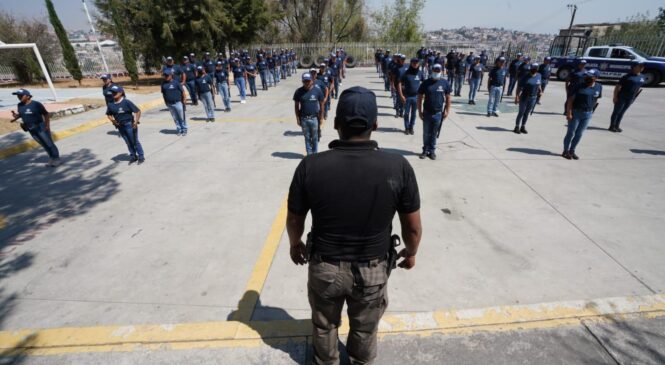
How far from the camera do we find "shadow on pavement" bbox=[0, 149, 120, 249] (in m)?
4.68

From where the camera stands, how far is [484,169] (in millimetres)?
6223

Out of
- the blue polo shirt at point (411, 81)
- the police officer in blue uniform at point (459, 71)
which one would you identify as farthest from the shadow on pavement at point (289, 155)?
the police officer in blue uniform at point (459, 71)

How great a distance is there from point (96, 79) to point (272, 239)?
98.5 feet

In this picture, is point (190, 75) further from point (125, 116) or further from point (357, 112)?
point (357, 112)

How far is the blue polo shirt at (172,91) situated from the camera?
27.6 ft

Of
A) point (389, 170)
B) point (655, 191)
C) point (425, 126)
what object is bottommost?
point (655, 191)

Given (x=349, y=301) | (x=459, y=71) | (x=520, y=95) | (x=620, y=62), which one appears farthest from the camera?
(x=620, y=62)

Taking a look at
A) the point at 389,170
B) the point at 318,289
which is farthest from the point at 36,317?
the point at 389,170

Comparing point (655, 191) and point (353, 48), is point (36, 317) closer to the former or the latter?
point (655, 191)

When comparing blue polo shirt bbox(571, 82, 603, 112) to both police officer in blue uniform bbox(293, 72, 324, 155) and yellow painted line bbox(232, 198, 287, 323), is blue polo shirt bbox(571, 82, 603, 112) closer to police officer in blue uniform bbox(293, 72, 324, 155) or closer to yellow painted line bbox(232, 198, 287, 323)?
police officer in blue uniform bbox(293, 72, 324, 155)

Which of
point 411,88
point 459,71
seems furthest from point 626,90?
point 459,71

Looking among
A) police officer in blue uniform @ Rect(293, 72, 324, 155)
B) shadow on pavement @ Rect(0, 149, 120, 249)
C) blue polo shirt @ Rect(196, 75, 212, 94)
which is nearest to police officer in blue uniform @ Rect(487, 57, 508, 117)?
police officer in blue uniform @ Rect(293, 72, 324, 155)

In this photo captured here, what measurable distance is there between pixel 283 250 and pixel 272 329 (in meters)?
1.23

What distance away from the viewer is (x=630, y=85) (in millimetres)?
8133
